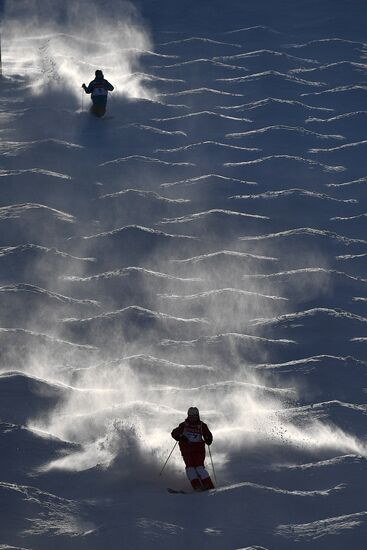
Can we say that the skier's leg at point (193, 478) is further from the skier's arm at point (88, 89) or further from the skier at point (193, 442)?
the skier's arm at point (88, 89)

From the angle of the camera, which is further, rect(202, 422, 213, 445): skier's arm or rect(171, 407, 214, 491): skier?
rect(202, 422, 213, 445): skier's arm

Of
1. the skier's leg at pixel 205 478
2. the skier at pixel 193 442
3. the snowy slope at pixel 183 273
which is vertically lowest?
the skier's leg at pixel 205 478

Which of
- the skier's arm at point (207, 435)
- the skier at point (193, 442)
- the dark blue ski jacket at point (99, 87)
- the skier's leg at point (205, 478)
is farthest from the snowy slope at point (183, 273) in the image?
the dark blue ski jacket at point (99, 87)

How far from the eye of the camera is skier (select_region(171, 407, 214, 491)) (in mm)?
13805

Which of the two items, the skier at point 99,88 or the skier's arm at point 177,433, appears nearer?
the skier's arm at point 177,433

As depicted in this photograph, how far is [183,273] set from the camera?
18.7 meters

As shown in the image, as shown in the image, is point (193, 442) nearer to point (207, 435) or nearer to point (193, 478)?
point (207, 435)

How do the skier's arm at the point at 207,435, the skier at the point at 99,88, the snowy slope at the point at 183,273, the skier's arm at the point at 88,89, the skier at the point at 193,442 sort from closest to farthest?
1. the snowy slope at the point at 183,273
2. the skier at the point at 193,442
3. the skier's arm at the point at 207,435
4. the skier's arm at the point at 88,89
5. the skier at the point at 99,88

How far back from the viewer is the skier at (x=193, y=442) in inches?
543

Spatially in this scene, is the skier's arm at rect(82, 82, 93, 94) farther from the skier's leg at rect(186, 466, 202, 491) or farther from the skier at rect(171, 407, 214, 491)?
the skier's leg at rect(186, 466, 202, 491)

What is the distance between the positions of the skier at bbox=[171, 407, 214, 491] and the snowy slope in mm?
315

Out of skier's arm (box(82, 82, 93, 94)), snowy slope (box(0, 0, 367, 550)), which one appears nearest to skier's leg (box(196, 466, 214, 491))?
snowy slope (box(0, 0, 367, 550))

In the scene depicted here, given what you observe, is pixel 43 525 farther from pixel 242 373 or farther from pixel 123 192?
pixel 123 192

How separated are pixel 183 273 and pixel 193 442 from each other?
16.7 feet
